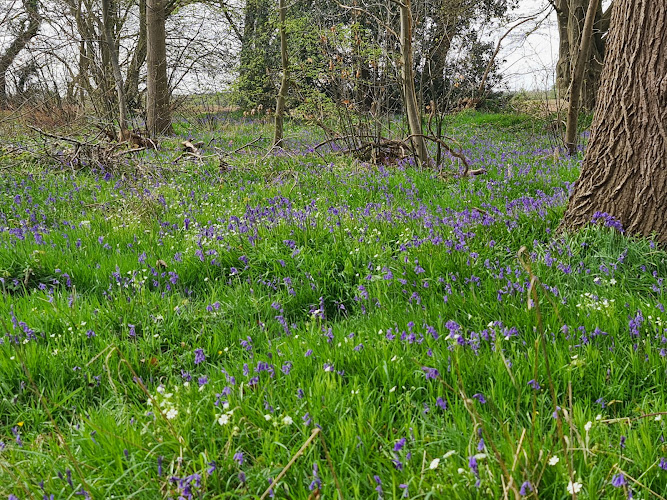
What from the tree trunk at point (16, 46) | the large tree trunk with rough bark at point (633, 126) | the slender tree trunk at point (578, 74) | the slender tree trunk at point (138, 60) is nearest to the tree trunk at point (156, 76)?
the slender tree trunk at point (138, 60)

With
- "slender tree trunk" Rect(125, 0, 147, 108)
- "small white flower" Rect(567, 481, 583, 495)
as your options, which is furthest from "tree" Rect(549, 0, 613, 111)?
"small white flower" Rect(567, 481, 583, 495)

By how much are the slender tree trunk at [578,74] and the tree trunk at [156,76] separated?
8.95 m

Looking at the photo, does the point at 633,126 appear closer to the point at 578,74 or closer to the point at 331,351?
the point at 331,351

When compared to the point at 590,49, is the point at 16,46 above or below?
above

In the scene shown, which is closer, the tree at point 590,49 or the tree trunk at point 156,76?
the tree trunk at point 156,76

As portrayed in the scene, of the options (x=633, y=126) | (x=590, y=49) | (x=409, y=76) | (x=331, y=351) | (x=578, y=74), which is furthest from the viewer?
(x=590, y=49)

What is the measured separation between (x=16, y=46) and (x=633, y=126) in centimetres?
2114

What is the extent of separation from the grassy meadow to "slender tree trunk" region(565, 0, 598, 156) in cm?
273

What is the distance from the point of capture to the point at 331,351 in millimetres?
2758

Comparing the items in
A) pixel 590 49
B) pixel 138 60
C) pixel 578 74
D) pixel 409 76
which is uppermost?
pixel 138 60

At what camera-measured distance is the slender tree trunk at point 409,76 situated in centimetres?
782

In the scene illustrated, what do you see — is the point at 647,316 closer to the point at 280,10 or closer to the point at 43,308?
the point at 43,308

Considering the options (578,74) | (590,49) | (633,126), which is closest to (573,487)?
(633,126)

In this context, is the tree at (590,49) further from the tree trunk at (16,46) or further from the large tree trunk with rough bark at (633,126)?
the tree trunk at (16,46)
